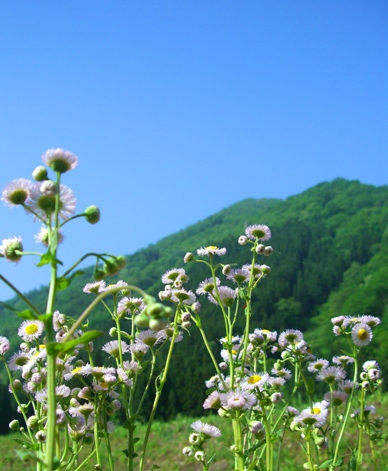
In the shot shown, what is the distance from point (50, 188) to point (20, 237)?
334 millimetres

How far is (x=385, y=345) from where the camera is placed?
39750 mm

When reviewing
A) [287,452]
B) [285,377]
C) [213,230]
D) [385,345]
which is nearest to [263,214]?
[213,230]

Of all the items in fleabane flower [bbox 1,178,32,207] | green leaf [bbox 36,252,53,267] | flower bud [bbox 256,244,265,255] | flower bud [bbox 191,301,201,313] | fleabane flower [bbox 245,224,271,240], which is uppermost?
fleabane flower [bbox 1,178,32,207]

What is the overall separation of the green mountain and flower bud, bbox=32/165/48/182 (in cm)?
2184

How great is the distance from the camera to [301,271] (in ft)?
227

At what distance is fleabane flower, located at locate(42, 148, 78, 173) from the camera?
1668mm

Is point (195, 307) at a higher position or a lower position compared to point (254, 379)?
higher

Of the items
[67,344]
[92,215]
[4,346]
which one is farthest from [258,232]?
[67,344]

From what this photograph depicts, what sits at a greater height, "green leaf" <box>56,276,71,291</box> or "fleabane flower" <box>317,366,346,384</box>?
"green leaf" <box>56,276,71,291</box>

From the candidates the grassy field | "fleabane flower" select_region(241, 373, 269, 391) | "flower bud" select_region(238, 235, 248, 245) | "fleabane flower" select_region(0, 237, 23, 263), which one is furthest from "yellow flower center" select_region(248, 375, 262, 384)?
the grassy field

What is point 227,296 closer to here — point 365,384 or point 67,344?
point 365,384

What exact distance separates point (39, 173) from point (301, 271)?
226ft

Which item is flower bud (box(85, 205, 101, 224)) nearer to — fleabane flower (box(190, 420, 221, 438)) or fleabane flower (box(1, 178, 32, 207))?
fleabane flower (box(1, 178, 32, 207))

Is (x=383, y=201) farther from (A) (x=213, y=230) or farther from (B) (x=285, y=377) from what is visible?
(B) (x=285, y=377)
